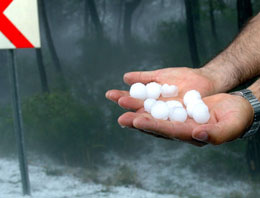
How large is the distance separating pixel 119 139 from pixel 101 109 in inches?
9.7

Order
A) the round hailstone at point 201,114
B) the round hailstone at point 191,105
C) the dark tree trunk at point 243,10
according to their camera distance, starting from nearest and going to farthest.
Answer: the round hailstone at point 201,114, the round hailstone at point 191,105, the dark tree trunk at point 243,10

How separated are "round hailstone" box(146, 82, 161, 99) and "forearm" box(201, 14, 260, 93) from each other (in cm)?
25

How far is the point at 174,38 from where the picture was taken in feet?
8.70

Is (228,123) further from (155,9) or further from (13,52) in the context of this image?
(13,52)

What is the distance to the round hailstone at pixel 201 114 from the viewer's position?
1471mm

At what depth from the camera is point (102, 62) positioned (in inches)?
107

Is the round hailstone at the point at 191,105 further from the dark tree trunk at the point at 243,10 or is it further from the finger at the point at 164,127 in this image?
the dark tree trunk at the point at 243,10

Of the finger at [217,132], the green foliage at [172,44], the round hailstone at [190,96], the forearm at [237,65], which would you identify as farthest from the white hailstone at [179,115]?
the green foliage at [172,44]

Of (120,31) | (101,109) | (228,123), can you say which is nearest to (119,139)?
(101,109)

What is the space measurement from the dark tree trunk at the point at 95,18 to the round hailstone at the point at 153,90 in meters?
1.01

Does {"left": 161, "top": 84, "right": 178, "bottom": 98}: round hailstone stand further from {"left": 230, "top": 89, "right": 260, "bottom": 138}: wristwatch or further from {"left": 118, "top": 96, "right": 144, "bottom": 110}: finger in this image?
{"left": 230, "top": 89, "right": 260, "bottom": 138}: wristwatch

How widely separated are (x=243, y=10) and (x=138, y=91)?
1.15 m

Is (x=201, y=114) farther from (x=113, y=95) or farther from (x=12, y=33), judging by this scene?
(x=12, y=33)

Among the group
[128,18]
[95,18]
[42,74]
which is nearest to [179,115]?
[128,18]
